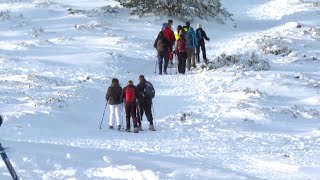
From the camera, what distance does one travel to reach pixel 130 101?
46.9 ft

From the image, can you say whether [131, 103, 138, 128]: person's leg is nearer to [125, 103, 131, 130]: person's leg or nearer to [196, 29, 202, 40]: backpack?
[125, 103, 131, 130]: person's leg

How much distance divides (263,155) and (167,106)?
6.04 meters

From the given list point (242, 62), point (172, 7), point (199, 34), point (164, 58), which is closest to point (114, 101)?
point (164, 58)

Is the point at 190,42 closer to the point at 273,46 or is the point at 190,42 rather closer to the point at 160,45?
the point at 160,45

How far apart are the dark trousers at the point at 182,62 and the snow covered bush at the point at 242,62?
1.15 meters

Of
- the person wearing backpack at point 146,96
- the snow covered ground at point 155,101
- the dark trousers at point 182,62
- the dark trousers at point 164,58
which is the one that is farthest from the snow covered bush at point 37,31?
the person wearing backpack at point 146,96

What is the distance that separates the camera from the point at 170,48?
2130 centimetres

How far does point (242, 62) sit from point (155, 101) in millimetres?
5897

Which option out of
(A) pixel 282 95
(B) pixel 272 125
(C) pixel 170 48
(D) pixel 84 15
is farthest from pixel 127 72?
(D) pixel 84 15

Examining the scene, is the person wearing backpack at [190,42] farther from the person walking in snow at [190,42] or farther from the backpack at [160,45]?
the backpack at [160,45]

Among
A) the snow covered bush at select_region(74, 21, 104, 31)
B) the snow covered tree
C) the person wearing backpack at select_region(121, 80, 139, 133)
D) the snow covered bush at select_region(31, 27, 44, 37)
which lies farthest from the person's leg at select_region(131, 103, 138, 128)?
the snow covered tree

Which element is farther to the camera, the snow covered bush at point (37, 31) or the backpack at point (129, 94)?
the snow covered bush at point (37, 31)

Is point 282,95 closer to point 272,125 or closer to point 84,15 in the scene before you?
point 272,125

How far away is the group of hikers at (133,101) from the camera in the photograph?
1434 centimetres
